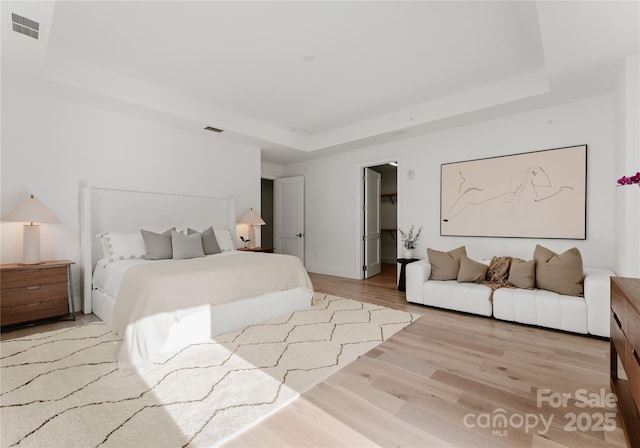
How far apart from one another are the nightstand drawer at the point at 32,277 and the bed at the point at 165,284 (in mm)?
337

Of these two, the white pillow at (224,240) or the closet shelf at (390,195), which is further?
the closet shelf at (390,195)

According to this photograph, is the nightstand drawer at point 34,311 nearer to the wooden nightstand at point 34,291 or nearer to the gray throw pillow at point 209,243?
the wooden nightstand at point 34,291

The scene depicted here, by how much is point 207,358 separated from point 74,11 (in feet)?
9.93

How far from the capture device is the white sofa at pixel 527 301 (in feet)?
9.21

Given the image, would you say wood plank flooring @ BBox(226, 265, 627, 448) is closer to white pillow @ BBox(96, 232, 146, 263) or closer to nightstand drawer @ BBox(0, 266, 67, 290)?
white pillow @ BBox(96, 232, 146, 263)

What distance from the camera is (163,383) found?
202 centimetres

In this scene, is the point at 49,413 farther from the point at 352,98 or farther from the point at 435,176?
the point at 435,176

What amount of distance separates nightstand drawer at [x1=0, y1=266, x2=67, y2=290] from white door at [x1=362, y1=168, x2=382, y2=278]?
4.49 meters

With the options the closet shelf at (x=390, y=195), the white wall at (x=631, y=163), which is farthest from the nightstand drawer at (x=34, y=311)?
the closet shelf at (x=390, y=195)

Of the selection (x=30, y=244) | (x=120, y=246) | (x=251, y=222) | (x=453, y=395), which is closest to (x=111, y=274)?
(x=120, y=246)

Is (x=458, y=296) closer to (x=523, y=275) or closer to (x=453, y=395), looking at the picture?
(x=523, y=275)

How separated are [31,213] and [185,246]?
150 centimetres

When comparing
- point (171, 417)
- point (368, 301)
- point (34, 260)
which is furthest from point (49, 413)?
point (368, 301)

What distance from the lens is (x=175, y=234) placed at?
374 cm
